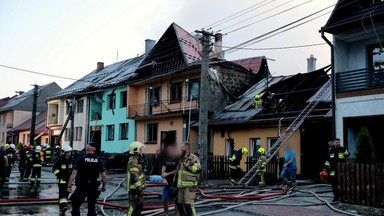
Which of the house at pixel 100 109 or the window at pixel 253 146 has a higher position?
the house at pixel 100 109

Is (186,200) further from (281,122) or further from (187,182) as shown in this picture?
(281,122)

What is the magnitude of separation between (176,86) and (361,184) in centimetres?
1980

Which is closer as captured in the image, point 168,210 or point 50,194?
point 168,210

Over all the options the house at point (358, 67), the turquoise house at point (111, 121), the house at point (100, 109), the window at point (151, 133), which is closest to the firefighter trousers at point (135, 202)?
the house at point (358, 67)

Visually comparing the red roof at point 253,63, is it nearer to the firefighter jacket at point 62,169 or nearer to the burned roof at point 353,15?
the burned roof at point 353,15

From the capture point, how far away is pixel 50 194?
45.1 feet

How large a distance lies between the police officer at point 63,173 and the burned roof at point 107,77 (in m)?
22.3

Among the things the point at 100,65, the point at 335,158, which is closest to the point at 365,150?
the point at 335,158

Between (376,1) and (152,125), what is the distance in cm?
1825

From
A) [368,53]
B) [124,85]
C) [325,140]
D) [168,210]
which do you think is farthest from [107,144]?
[168,210]

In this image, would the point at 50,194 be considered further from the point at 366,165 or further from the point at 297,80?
the point at 297,80

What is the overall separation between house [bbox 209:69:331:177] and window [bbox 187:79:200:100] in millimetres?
2185

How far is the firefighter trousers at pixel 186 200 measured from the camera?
754cm

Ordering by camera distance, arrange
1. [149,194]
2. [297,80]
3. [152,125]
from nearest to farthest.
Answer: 1. [149,194]
2. [297,80]
3. [152,125]
